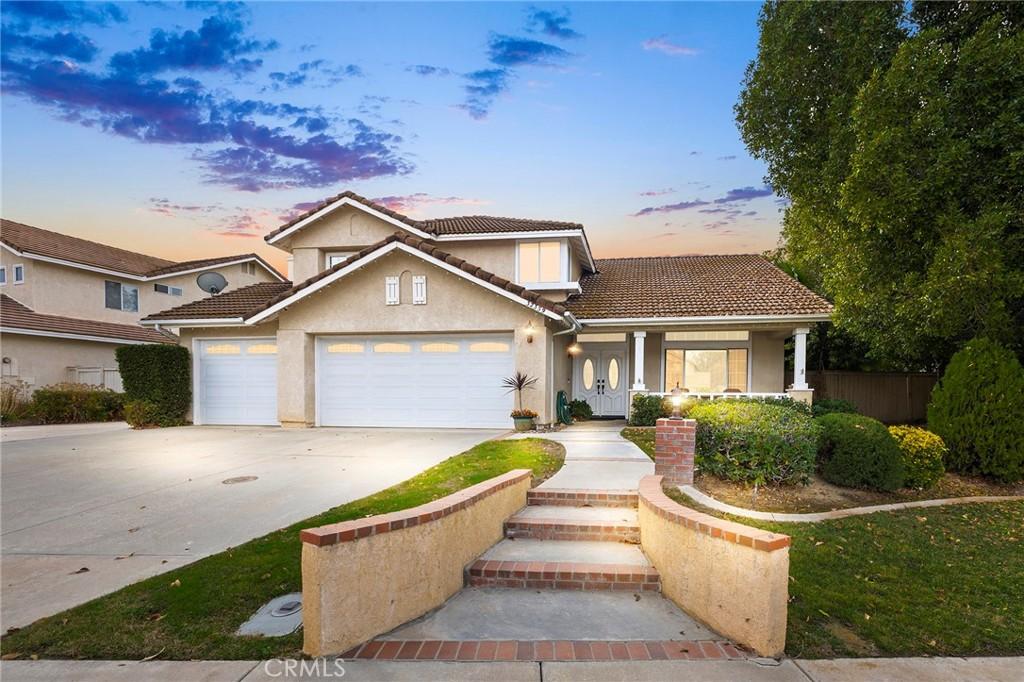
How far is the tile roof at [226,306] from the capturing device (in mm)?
13914

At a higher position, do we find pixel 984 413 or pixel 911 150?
pixel 911 150

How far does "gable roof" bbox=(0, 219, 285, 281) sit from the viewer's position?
61.8ft

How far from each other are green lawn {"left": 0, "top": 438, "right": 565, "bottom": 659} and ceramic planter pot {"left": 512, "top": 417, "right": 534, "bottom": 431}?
21.9 feet

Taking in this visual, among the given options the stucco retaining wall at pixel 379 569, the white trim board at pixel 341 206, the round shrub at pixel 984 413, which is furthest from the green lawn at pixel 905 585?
the white trim board at pixel 341 206

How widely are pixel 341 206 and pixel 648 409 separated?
1121 cm

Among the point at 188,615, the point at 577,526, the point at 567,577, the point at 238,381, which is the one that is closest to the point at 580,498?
the point at 577,526

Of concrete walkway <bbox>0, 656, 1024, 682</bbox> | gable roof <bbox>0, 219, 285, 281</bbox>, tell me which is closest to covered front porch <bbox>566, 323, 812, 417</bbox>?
concrete walkway <bbox>0, 656, 1024, 682</bbox>

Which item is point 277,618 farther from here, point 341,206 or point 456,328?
point 341,206

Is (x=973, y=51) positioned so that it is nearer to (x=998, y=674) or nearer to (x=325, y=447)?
(x=998, y=674)

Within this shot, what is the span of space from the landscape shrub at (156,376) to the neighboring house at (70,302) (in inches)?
241

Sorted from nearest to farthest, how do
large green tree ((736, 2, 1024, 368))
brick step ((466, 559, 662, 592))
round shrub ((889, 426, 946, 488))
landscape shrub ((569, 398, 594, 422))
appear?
brick step ((466, 559, 662, 592)) < round shrub ((889, 426, 946, 488)) < large green tree ((736, 2, 1024, 368)) < landscape shrub ((569, 398, 594, 422))

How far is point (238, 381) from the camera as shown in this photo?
46.1 ft

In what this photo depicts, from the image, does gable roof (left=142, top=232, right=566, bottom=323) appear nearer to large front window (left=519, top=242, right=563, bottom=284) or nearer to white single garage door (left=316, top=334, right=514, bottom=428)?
white single garage door (left=316, top=334, right=514, bottom=428)

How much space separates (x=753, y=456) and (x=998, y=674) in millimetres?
3881
